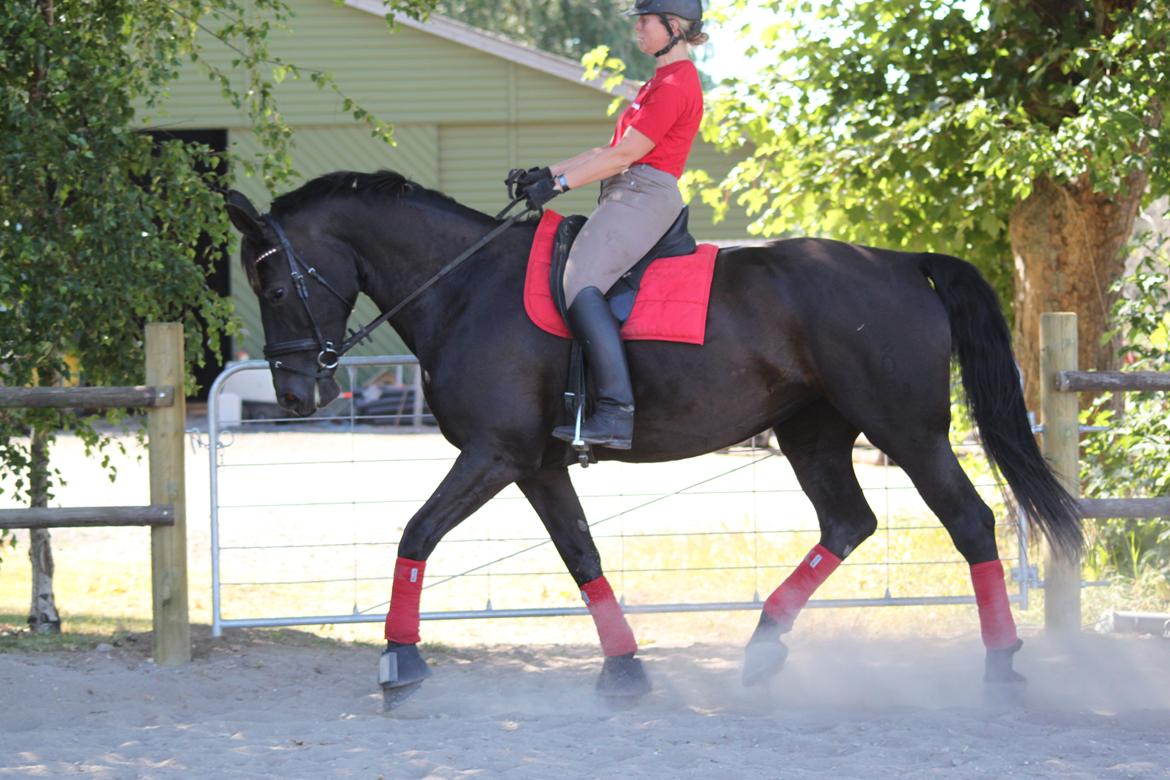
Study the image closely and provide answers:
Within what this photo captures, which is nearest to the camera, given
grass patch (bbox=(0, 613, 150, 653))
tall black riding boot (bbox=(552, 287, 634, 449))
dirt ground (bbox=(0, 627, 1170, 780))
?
dirt ground (bbox=(0, 627, 1170, 780))

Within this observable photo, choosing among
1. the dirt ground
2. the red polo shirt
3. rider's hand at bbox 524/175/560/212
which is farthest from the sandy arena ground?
the red polo shirt

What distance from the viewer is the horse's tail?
546 cm

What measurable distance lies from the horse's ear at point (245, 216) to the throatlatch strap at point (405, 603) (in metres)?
1.51

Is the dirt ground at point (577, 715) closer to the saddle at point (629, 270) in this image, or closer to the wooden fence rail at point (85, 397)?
the wooden fence rail at point (85, 397)

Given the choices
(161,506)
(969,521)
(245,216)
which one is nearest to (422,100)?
(161,506)

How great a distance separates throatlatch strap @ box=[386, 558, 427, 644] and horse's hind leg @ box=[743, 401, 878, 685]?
157 centimetres

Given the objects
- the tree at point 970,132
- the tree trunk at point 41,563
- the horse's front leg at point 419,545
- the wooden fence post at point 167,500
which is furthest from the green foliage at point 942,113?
the tree trunk at point 41,563

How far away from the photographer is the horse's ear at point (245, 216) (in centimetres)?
530

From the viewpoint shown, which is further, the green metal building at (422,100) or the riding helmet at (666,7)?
the green metal building at (422,100)

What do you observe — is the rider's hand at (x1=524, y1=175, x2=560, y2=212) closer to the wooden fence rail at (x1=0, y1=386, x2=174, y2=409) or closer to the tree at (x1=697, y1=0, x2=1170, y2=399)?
the wooden fence rail at (x1=0, y1=386, x2=174, y2=409)

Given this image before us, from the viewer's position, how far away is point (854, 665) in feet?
20.5

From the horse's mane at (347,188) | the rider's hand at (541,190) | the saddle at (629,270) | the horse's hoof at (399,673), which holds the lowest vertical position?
the horse's hoof at (399,673)

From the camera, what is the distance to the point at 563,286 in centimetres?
526

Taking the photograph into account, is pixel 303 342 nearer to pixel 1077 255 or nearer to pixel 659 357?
pixel 659 357
